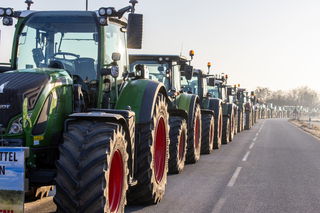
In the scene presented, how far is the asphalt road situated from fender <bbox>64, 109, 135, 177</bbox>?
1180 millimetres

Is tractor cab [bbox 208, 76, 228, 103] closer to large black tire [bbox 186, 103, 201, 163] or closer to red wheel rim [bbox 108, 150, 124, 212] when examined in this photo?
large black tire [bbox 186, 103, 201, 163]

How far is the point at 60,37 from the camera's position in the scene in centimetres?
633

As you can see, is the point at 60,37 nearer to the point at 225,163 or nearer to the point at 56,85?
the point at 56,85

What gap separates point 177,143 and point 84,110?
4.24 m

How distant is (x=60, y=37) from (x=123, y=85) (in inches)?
46.5

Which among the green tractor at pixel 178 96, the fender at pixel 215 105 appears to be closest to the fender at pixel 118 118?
the green tractor at pixel 178 96

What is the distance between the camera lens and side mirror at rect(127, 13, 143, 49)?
5.92m

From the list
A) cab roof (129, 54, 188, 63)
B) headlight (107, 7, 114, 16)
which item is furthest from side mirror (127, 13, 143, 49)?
cab roof (129, 54, 188, 63)

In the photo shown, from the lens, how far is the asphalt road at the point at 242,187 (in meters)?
7.07

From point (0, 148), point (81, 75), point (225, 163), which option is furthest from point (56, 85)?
point (225, 163)

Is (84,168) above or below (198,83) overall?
below

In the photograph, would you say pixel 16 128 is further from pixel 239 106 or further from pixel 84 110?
pixel 239 106

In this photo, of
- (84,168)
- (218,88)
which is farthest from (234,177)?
(218,88)

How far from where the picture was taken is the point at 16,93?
520cm
